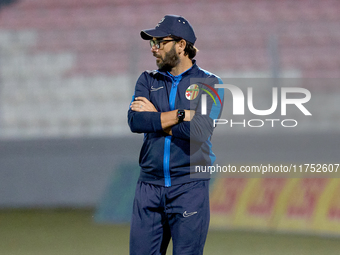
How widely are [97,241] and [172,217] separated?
2.47m

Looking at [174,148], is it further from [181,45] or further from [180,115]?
[181,45]

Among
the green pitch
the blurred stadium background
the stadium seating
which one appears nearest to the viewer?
the green pitch

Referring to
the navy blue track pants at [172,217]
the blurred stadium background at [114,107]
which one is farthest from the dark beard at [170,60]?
the blurred stadium background at [114,107]

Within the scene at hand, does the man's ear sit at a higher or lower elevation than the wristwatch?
higher

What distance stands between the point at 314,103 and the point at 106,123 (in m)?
2.57

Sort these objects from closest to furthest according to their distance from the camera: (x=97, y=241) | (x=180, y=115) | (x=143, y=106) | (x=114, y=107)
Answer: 1. (x=180, y=115)
2. (x=143, y=106)
3. (x=97, y=241)
4. (x=114, y=107)

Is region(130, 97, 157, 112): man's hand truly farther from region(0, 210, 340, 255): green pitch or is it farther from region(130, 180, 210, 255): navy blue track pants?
region(0, 210, 340, 255): green pitch

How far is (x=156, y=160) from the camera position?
2.38 m

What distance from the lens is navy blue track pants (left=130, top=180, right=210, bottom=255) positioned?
2.36m

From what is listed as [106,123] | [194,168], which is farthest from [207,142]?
[106,123]

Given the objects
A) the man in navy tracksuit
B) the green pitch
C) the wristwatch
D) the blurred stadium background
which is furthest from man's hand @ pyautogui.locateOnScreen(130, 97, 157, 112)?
the blurred stadium background

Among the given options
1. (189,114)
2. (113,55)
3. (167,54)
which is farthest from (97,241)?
(113,55)

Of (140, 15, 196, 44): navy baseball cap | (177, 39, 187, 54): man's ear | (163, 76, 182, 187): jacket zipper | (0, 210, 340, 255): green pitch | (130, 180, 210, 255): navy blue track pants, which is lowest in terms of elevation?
(0, 210, 340, 255): green pitch

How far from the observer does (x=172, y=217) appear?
239 cm
